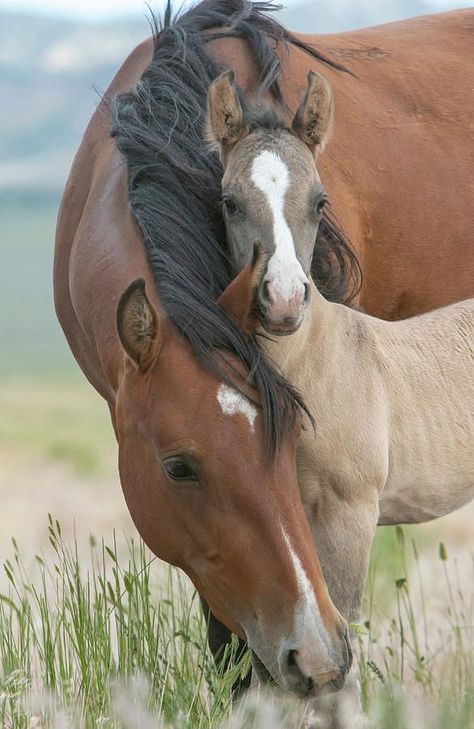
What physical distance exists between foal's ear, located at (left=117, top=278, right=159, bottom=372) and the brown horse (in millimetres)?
97

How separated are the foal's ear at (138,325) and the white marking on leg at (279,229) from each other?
0.36m

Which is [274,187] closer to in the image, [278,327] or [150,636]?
[278,327]

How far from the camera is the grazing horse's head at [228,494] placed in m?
3.45

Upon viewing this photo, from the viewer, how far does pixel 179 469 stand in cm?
358

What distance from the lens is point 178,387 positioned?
359 centimetres

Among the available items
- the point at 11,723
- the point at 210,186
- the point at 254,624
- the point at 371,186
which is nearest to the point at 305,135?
the point at 210,186

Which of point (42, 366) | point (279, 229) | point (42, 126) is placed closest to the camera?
point (279, 229)

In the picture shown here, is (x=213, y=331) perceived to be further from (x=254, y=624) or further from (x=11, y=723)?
(x=11, y=723)

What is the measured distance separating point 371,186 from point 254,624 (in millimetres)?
2166

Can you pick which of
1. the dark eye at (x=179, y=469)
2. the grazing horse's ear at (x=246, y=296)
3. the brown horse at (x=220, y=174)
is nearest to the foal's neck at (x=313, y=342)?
the brown horse at (x=220, y=174)

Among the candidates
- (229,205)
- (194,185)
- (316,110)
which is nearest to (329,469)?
(229,205)

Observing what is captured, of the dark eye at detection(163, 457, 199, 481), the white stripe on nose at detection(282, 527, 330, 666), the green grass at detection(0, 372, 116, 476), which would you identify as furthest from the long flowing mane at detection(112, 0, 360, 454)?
the green grass at detection(0, 372, 116, 476)

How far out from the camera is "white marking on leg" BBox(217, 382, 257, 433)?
355cm

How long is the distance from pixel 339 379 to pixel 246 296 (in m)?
0.77
